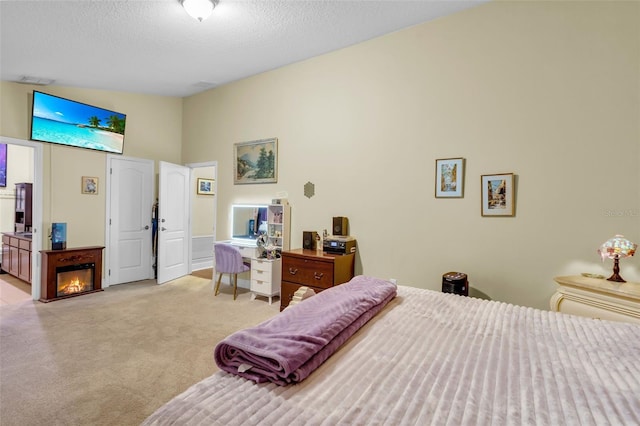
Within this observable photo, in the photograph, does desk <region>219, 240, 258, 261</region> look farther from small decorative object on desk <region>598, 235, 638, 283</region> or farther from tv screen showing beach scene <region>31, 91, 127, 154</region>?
small decorative object on desk <region>598, 235, 638, 283</region>

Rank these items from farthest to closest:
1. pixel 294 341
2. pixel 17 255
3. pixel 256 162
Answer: pixel 17 255 < pixel 256 162 < pixel 294 341

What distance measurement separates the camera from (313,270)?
3457mm

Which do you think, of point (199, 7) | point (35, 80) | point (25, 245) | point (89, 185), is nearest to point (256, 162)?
point (199, 7)

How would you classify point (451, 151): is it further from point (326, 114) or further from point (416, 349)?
point (416, 349)

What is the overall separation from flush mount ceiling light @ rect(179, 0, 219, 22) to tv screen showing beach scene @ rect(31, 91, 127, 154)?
9.29ft

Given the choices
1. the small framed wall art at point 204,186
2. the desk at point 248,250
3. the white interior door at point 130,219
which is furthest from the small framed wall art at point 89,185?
the desk at point 248,250

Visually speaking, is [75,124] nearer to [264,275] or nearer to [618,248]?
[264,275]

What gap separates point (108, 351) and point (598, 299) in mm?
3849

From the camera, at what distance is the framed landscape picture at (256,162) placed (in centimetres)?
444

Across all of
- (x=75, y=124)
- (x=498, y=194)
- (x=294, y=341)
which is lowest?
(x=294, y=341)

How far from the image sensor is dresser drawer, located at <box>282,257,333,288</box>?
3.35m

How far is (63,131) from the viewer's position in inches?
167

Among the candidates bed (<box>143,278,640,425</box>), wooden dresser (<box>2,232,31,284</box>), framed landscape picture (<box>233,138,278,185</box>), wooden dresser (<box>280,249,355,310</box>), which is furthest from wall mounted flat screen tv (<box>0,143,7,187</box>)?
bed (<box>143,278,640,425</box>)

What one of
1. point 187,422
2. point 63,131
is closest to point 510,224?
point 187,422
